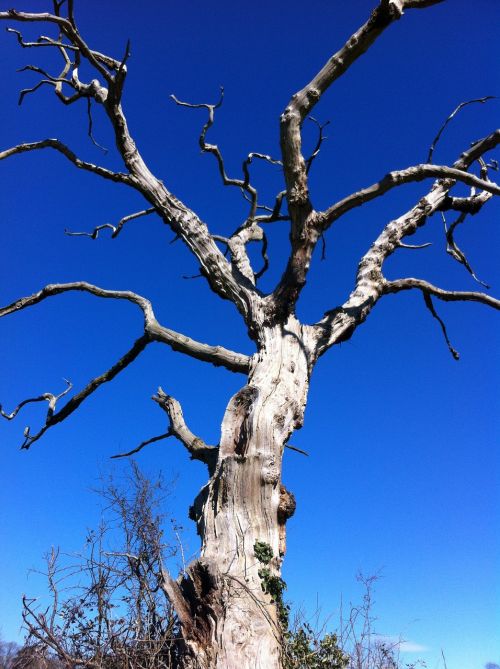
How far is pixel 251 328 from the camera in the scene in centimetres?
482

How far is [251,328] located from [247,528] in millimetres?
1759

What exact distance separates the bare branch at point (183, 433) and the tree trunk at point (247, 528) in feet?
1.66

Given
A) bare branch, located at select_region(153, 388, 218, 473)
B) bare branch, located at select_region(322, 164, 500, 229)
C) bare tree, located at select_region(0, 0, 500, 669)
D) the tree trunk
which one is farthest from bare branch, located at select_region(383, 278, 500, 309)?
bare branch, located at select_region(153, 388, 218, 473)

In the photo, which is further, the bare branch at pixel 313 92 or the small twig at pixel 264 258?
the small twig at pixel 264 258

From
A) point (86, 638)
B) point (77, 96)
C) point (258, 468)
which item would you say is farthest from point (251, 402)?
point (77, 96)

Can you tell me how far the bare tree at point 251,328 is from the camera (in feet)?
10.8

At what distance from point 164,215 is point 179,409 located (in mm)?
1743

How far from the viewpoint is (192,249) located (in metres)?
5.10

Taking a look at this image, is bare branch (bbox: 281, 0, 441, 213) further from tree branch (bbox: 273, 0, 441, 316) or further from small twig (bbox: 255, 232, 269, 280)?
small twig (bbox: 255, 232, 269, 280)

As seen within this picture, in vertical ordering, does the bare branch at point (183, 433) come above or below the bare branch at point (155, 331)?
below

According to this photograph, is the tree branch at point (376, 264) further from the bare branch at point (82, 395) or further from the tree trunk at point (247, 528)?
Result: the bare branch at point (82, 395)

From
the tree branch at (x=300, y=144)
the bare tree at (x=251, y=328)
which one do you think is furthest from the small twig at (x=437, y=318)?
the tree branch at (x=300, y=144)

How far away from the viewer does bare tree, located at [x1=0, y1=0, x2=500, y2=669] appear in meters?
3.29

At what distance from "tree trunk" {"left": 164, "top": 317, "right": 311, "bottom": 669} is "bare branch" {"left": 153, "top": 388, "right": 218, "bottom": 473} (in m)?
0.50
